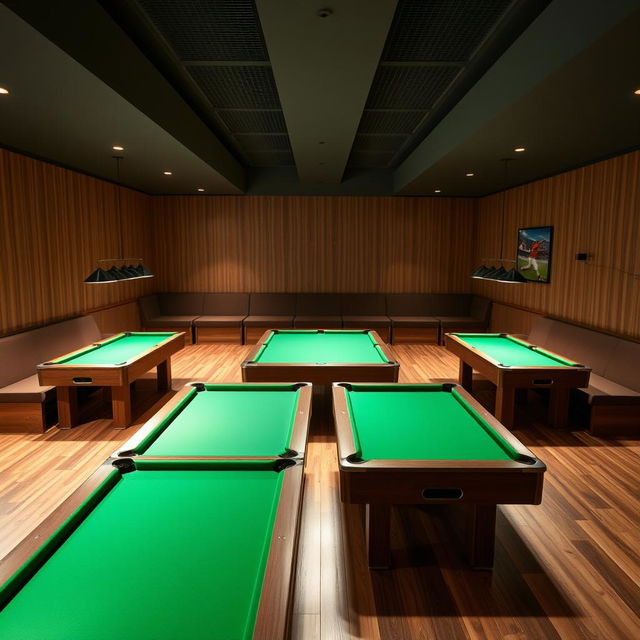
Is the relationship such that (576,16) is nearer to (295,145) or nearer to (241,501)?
(241,501)

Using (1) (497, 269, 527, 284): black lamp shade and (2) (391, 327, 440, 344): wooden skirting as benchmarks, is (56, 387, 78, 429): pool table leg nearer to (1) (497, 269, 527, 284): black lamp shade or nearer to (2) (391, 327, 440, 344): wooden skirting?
(1) (497, 269, 527, 284): black lamp shade

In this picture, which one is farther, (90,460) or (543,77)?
(90,460)

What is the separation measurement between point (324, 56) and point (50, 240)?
14.0 ft

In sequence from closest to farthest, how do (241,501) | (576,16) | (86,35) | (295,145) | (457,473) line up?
(241,501), (457,473), (576,16), (86,35), (295,145)

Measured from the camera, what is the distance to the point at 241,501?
1851mm

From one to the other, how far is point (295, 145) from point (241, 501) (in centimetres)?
480

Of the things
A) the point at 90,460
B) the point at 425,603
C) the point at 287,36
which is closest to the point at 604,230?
the point at 287,36

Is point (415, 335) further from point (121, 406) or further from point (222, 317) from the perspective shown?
point (121, 406)

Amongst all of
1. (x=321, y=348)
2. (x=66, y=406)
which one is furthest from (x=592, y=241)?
(x=66, y=406)

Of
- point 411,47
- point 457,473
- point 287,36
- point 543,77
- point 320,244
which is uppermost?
point 411,47

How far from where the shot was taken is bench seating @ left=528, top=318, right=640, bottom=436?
14.0 feet

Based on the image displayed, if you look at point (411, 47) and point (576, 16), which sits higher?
point (411, 47)

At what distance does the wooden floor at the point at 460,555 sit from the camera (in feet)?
6.97

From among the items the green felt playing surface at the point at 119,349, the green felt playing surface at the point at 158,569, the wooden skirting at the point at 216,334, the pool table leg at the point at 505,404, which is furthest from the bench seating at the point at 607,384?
the wooden skirting at the point at 216,334
